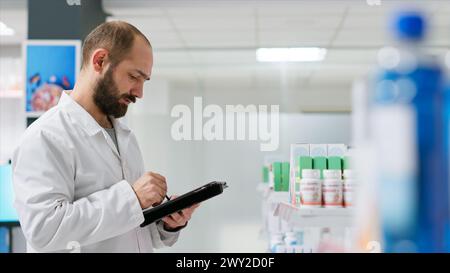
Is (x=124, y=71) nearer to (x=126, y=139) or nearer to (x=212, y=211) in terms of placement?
(x=126, y=139)

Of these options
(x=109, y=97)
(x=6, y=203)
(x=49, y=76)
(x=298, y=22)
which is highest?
(x=298, y=22)

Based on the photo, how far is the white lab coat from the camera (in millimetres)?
945

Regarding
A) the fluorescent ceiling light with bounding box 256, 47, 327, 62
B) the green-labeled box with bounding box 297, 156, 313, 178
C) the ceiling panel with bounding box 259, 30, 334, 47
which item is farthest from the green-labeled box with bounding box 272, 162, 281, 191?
the fluorescent ceiling light with bounding box 256, 47, 327, 62

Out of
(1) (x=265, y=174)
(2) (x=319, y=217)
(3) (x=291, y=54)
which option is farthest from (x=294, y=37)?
(2) (x=319, y=217)

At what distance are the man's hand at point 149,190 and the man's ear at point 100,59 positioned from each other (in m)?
0.24

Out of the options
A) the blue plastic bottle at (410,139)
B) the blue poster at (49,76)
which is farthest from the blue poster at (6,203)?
the blue plastic bottle at (410,139)

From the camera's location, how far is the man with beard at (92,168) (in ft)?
3.11

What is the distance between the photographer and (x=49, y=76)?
9.63 feet

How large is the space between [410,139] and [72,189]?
0.79 metres

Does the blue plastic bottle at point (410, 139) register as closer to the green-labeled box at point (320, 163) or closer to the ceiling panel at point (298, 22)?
the green-labeled box at point (320, 163)

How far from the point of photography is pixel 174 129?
3.32 ft

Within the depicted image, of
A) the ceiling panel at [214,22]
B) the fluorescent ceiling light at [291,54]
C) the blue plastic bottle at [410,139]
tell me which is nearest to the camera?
the blue plastic bottle at [410,139]

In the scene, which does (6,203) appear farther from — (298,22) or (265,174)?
(298,22)
